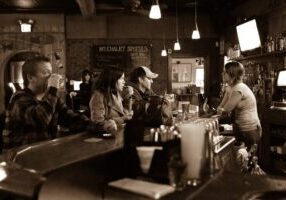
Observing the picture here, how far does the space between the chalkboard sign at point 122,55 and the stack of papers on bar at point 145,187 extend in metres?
9.73

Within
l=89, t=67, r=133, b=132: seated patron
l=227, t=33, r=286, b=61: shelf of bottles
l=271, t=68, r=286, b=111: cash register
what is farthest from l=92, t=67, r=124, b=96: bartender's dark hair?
l=227, t=33, r=286, b=61: shelf of bottles

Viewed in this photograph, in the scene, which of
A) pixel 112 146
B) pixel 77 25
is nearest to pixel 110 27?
pixel 77 25

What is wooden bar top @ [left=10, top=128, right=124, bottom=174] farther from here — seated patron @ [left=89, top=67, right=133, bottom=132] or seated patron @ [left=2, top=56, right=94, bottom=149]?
seated patron @ [left=89, top=67, right=133, bottom=132]

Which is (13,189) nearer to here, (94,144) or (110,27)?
(94,144)

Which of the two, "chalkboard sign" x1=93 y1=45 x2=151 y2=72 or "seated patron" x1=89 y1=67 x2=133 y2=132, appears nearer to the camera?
"seated patron" x1=89 y1=67 x2=133 y2=132

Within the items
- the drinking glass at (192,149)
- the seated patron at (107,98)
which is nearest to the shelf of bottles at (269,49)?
the seated patron at (107,98)

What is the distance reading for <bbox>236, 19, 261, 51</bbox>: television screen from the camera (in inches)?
306

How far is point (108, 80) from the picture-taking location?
406cm

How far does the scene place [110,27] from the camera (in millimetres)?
11336

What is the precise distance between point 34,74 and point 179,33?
29.6 ft

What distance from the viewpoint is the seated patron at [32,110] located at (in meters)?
2.70

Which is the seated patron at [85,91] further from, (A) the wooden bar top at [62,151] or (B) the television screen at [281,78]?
(A) the wooden bar top at [62,151]

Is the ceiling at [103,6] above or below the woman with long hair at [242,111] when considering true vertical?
above

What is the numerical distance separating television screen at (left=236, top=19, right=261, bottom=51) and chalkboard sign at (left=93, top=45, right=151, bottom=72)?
353 cm
